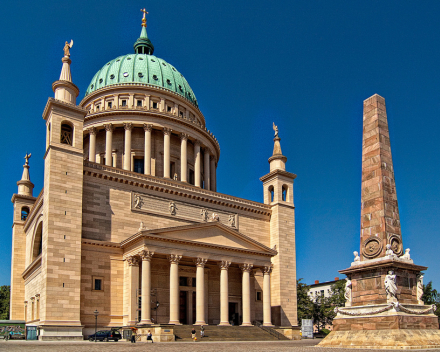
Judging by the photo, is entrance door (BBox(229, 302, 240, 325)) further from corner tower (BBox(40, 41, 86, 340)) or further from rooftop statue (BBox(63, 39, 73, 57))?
rooftop statue (BBox(63, 39, 73, 57))

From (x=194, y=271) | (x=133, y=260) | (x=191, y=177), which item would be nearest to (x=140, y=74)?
(x=191, y=177)

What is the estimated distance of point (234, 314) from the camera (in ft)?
162

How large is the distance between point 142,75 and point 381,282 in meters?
51.9

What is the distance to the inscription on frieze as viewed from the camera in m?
46.6

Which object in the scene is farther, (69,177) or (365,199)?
(69,177)

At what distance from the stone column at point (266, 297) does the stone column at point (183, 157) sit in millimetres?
17590

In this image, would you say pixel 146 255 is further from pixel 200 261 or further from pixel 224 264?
pixel 224 264

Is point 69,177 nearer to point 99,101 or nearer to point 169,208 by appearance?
point 169,208

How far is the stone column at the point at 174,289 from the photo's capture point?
135ft

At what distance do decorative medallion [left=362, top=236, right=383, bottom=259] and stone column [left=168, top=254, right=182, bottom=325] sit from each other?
22141mm

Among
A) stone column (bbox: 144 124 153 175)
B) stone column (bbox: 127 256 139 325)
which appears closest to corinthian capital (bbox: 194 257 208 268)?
stone column (bbox: 127 256 139 325)

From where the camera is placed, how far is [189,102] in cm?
6906

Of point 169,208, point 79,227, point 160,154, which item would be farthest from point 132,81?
point 79,227

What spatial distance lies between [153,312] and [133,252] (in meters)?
5.88
